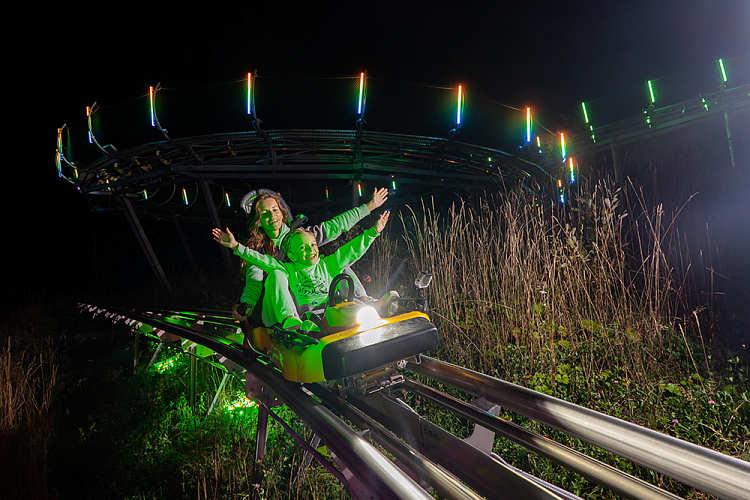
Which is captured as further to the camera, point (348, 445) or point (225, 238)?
point (225, 238)

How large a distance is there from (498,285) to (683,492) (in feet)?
5.71

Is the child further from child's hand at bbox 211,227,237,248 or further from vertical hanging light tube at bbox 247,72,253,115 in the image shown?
vertical hanging light tube at bbox 247,72,253,115

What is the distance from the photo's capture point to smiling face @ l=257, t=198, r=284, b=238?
6.89ft

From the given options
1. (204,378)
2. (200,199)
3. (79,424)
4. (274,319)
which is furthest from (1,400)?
(200,199)

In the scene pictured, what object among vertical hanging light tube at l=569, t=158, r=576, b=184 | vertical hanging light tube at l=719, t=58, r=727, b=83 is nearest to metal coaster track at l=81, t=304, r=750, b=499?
vertical hanging light tube at l=569, t=158, r=576, b=184

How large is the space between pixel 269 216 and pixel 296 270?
322mm

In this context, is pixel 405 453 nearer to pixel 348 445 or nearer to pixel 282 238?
pixel 348 445

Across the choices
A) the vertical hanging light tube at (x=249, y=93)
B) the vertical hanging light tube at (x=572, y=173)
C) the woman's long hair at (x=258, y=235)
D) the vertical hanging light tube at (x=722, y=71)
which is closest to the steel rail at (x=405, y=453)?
the woman's long hair at (x=258, y=235)

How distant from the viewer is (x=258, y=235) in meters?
2.13

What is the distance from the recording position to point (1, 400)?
12.2 ft

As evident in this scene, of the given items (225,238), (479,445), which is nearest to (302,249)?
(225,238)

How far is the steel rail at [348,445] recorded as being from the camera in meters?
0.96

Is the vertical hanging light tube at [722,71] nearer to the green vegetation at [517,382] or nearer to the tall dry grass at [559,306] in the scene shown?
the green vegetation at [517,382]

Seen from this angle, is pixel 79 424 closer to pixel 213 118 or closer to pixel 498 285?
pixel 498 285
